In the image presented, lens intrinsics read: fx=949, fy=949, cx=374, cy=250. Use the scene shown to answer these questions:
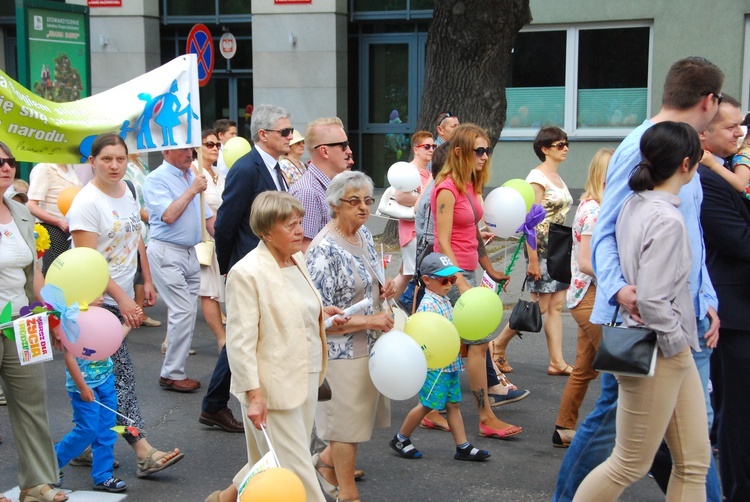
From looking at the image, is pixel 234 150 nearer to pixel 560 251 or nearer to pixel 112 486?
pixel 560 251

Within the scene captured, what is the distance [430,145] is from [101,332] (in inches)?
167

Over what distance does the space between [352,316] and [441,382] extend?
1.10 m

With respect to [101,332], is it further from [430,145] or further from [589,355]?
[430,145]

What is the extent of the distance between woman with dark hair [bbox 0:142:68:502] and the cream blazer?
1318 mm

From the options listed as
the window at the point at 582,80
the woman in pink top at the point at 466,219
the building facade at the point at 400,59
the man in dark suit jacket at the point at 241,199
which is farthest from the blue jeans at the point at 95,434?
the window at the point at 582,80

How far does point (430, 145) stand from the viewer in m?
8.30

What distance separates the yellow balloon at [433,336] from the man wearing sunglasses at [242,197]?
147cm

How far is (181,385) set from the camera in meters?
7.15

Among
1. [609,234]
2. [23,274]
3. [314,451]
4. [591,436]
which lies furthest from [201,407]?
[609,234]

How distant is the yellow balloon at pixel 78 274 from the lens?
471cm

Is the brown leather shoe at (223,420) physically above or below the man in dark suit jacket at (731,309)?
below

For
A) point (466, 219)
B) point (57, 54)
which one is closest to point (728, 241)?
point (466, 219)

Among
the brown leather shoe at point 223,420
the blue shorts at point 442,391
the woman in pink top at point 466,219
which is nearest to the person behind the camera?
the blue shorts at point 442,391

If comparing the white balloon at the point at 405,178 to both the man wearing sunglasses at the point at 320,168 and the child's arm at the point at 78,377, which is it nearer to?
the man wearing sunglasses at the point at 320,168
